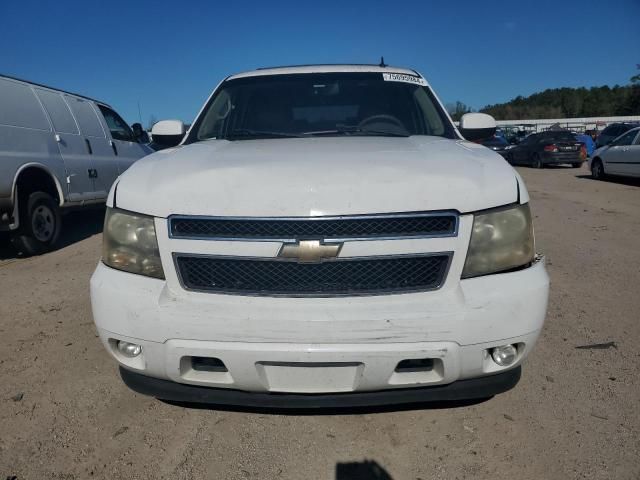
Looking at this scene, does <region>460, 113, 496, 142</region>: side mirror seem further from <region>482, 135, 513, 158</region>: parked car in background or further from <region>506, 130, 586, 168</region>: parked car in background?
<region>482, 135, 513, 158</region>: parked car in background

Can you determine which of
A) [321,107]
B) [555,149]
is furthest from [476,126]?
[555,149]

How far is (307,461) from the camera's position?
79.9 inches

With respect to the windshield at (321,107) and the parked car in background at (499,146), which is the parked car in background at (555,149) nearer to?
the parked car in background at (499,146)

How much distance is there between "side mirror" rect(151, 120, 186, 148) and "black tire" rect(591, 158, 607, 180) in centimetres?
1359

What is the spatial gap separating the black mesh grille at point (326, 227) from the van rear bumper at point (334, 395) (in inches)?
24.7

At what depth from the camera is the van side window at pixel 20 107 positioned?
5.30m

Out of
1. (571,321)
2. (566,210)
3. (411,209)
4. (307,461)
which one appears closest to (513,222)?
(411,209)

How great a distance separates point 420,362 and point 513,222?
71 cm

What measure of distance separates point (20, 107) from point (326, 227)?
17.9 feet

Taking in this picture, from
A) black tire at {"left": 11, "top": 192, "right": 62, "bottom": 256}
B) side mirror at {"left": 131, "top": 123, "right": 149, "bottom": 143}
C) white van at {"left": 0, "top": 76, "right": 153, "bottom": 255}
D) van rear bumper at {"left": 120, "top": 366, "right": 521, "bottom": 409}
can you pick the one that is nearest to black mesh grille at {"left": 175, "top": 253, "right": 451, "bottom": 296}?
van rear bumper at {"left": 120, "top": 366, "right": 521, "bottom": 409}

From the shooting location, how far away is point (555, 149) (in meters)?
18.6

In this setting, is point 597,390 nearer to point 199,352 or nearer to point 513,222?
point 513,222

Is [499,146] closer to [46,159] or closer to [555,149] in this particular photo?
[555,149]

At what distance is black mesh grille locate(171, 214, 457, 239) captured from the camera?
179cm
